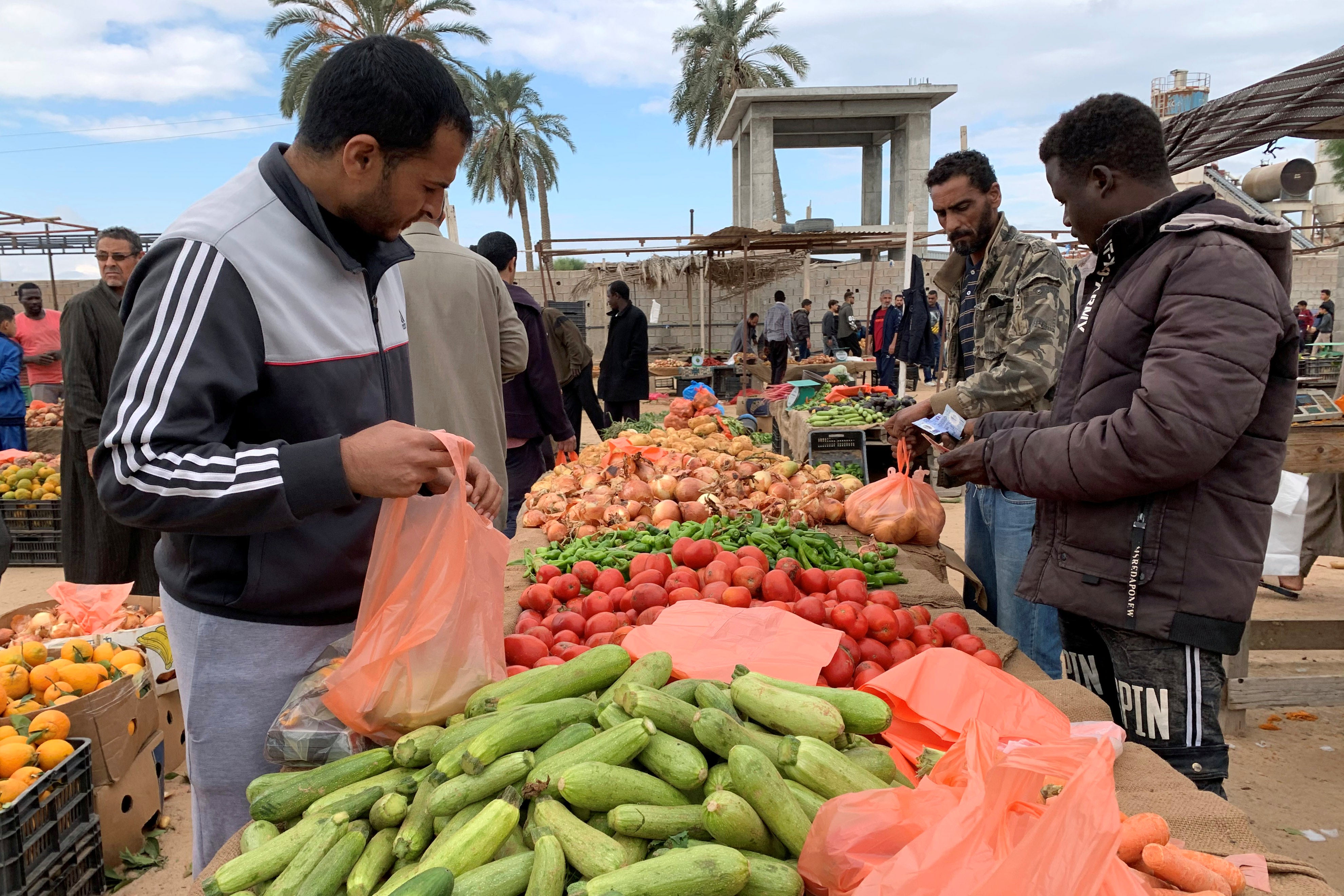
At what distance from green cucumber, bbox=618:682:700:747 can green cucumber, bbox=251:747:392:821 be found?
1.71ft

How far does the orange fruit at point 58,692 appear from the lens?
337 cm

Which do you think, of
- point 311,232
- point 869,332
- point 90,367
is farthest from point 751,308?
point 311,232

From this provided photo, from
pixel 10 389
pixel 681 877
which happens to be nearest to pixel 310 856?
pixel 681 877

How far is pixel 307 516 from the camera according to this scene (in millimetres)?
1719

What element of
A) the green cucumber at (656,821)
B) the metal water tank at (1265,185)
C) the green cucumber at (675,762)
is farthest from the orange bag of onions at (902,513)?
the metal water tank at (1265,185)

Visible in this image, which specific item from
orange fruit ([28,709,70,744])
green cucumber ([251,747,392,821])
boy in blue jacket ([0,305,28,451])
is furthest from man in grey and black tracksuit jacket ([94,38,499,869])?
boy in blue jacket ([0,305,28,451])

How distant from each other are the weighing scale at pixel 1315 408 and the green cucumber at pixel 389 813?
4.71m

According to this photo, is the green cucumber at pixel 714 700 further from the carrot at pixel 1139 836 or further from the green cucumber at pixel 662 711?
the carrot at pixel 1139 836

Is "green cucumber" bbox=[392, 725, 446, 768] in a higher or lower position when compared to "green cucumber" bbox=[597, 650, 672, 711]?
lower

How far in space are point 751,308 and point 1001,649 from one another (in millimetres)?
24968

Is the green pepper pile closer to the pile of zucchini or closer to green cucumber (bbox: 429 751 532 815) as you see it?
the pile of zucchini

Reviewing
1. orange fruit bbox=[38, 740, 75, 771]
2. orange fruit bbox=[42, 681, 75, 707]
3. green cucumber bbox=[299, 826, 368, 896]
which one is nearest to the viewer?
green cucumber bbox=[299, 826, 368, 896]

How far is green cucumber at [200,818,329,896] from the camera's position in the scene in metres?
1.43

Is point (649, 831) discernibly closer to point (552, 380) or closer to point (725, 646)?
point (725, 646)
